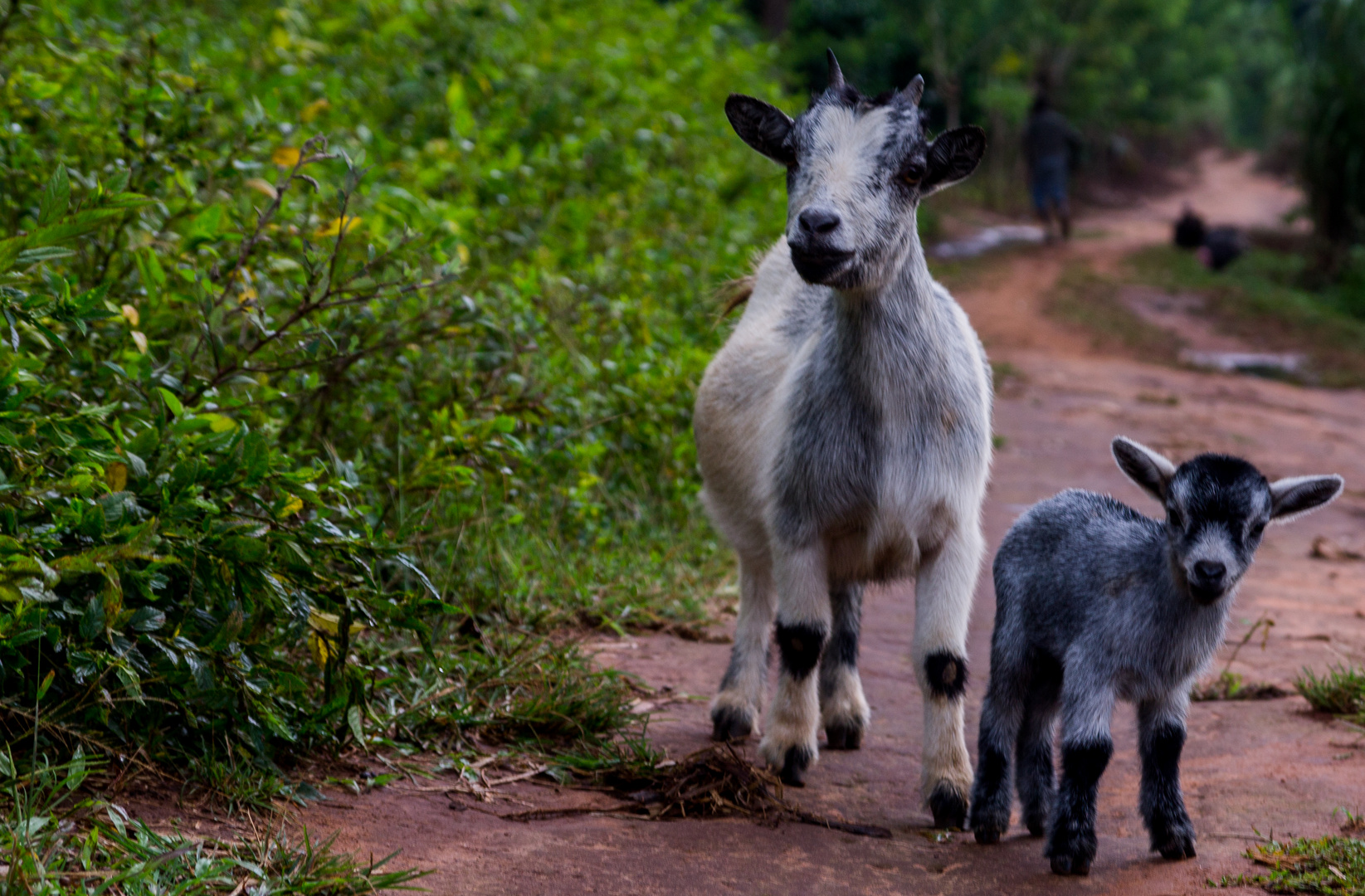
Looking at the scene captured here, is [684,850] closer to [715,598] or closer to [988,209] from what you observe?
[715,598]

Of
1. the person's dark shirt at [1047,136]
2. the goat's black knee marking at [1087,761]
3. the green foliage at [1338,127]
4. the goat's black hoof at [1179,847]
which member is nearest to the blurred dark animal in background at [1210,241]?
the green foliage at [1338,127]

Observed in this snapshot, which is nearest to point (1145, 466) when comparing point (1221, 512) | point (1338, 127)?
point (1221, 512)

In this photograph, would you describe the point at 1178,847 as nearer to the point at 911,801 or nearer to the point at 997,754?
the point at 997,754

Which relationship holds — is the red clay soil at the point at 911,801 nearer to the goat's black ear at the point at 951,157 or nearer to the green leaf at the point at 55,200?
the goat's black ear at the point at 951,157

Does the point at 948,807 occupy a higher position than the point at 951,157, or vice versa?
the point at 951,157

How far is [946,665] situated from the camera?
4.12 meters

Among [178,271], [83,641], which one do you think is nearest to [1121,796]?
[83,641]

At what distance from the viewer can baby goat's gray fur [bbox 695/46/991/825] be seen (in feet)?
13.0

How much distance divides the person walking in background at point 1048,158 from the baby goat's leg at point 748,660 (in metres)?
18.3

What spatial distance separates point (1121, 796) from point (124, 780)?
9.76 ft

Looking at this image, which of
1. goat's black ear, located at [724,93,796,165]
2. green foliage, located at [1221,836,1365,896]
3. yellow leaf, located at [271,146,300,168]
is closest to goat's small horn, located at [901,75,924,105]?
goat's black ear, located at [724,93,796,165]

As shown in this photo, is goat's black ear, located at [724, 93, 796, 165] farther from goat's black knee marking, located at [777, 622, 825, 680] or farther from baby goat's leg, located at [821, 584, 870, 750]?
baby goat's leg, located at [821, 584, 870, 750]

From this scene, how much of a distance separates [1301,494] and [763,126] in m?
1.90

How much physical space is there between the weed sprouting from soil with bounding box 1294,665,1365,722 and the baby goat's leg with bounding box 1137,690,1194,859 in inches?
52.6
